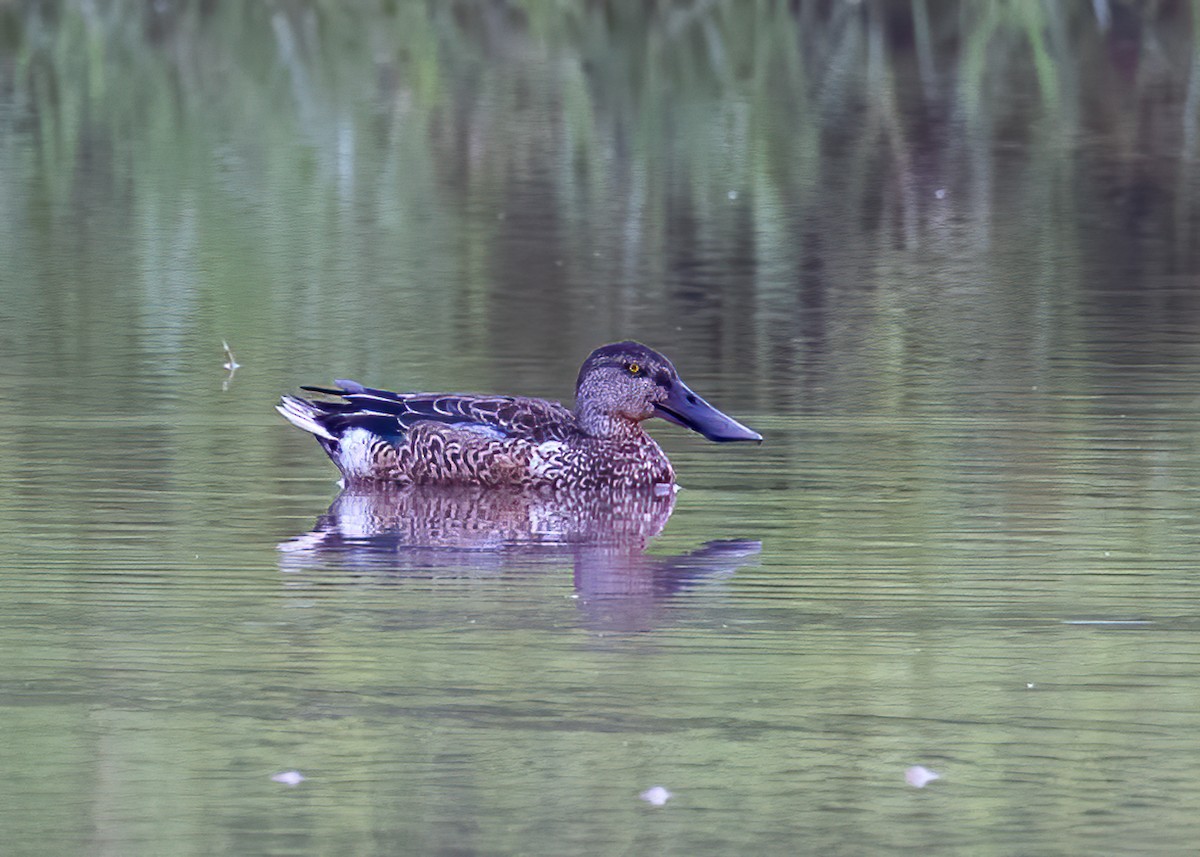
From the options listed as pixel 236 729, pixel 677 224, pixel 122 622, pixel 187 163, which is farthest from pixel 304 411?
pixel 187 163

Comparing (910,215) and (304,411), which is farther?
(910,215)

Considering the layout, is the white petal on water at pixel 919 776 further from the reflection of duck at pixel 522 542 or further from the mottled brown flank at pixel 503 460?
the mottled brown flank at pixel 503 460

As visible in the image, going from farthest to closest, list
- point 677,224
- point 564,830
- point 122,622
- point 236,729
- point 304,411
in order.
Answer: point 677,224 → point 304,411 → point 122,622 → point 236,729 → point 564,830

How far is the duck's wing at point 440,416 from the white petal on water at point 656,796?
16.2ft

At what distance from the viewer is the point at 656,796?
21.4ft

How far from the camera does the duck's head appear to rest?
38.4 feet

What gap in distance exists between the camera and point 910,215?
2064 cm

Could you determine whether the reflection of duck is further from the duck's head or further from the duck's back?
the duck's head

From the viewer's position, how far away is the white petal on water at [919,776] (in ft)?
21.8

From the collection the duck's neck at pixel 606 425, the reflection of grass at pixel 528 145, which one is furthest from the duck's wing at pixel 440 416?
the reflection of grass at pixel 528 145

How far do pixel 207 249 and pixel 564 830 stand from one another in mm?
12806

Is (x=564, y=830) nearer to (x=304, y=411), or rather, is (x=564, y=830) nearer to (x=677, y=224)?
(x=304, y=411)

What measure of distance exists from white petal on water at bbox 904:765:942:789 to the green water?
0.12 ft

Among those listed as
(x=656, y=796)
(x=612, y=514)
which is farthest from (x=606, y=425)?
(x=656, y=796)
